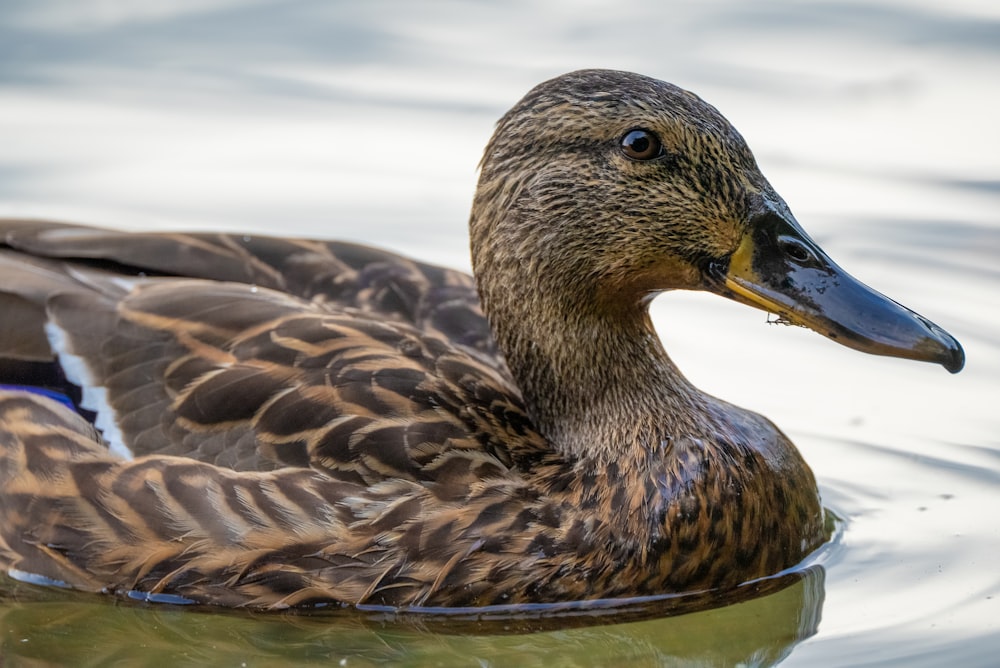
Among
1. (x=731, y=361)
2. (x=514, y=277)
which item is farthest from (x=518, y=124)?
(x=731, y=361)

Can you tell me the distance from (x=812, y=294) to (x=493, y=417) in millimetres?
1274

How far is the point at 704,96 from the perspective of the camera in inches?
440

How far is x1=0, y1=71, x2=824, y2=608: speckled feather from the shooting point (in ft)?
21.9

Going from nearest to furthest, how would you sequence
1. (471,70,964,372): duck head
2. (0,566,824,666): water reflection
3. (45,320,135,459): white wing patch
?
(0,566,824,666): water reflection → (471,70,964,372): duck head → (45,320,135,459): white wing patch

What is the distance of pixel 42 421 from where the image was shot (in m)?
7.17

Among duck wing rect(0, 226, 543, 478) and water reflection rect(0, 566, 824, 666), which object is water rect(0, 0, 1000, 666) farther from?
duck wing rect(0, 226, 543, 478)

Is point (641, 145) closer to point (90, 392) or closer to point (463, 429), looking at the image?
point (463, 429)

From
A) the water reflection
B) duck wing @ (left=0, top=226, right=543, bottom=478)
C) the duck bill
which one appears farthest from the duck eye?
the water reflection

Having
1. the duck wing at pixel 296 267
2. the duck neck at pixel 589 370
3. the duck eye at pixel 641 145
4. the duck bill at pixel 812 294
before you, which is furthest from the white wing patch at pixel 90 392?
the duck bill at pixel 812 294

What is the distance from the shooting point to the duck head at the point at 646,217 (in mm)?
6738

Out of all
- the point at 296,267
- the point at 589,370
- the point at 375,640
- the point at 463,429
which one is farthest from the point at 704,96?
the point at 375,640

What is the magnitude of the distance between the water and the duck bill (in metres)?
1.03

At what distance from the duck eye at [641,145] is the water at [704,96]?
1678mm

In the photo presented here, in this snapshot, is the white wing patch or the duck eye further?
the white wing patch
